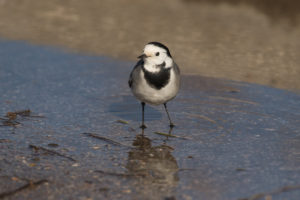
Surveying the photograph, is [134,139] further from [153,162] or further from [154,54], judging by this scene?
[154,54]

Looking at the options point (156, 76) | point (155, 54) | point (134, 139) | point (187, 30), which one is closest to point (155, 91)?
point (156, 76)

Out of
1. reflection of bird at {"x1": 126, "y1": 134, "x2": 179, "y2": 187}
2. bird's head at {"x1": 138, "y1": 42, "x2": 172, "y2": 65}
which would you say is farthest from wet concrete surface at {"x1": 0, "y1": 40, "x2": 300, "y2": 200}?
bird's head at {"x1": 138, "y1": 42, "x2": 172, "y2": 65}

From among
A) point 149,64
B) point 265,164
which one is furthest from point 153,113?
point 265,164

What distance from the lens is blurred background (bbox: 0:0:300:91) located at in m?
10.5

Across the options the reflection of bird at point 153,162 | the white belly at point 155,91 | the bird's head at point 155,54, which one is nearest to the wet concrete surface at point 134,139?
the reflection of bird at point 153,162

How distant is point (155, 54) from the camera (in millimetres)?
6781

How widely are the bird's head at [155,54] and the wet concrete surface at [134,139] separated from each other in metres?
1.07

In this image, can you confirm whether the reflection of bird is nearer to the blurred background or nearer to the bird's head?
the bird's head

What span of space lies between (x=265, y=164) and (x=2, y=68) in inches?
240

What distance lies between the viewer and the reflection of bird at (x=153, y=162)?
18.6ft

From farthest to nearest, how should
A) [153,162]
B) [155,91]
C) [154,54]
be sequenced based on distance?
[155,91], [154,54], [153,162]

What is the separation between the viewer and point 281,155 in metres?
6.27

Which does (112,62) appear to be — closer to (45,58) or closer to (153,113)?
(45,58)

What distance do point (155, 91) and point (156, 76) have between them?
0.71 ft
